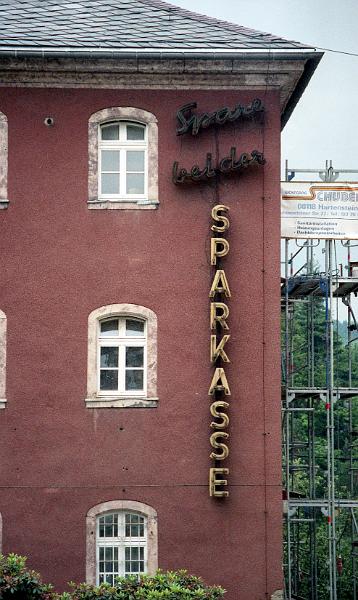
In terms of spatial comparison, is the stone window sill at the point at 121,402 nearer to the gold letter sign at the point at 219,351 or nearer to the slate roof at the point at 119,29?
the gold letter sign at the point at 219,351

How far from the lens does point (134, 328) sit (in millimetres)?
21281

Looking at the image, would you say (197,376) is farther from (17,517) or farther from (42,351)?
(17,517)

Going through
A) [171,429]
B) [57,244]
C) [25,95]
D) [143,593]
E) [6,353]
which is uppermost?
[25,95]

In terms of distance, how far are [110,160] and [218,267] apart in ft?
9.95

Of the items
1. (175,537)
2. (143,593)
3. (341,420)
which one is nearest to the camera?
(143,593)

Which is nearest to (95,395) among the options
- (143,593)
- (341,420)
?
(143,593)

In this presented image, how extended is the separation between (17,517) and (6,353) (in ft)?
10.2

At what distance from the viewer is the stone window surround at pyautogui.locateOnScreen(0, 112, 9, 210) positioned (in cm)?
2145

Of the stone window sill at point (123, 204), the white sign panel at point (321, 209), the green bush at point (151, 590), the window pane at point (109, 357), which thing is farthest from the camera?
the white sign panel at point (321, 209)

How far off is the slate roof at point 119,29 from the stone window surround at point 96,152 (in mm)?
1275

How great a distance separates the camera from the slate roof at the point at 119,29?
69.1 ft

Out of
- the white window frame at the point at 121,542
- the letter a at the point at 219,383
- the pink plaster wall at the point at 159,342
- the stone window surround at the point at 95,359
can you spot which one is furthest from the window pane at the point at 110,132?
the white window frame at the point at 121,542

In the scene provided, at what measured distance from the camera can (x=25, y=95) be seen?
21625 millimetres

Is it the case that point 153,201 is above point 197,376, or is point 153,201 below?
above
